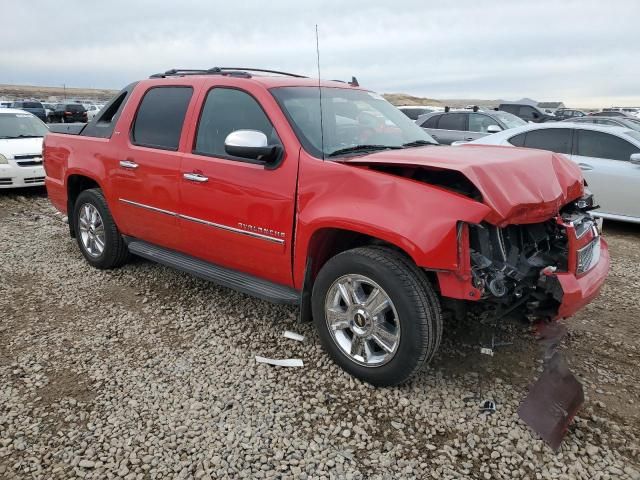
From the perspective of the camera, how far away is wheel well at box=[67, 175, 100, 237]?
539cm

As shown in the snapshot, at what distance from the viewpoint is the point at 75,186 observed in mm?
5520

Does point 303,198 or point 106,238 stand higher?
point 303,198

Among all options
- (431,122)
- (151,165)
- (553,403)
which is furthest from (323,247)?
(431,122)

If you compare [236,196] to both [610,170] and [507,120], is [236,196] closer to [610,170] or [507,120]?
[610,170]

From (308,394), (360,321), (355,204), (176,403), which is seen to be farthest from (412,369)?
(176,403)

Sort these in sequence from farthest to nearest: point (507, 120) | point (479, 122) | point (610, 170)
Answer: point (507, 120) → point (479, 122) → point (610, 170)

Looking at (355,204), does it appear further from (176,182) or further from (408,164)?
(176,182)

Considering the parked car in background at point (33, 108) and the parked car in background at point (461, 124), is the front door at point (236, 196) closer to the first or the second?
the parked car in background at point (461, 124)

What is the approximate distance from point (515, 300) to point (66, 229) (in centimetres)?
615

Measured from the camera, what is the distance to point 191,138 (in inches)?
158

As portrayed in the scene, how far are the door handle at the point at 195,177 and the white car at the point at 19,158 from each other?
257 inches

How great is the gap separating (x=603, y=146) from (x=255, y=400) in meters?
6.55

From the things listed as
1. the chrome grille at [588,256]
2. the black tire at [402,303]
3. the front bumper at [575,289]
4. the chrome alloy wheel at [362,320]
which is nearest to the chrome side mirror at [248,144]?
the black tire at [402,303]

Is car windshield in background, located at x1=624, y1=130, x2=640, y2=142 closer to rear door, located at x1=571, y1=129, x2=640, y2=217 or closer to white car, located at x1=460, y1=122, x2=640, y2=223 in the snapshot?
white car, located at x1=460, y1=122, x2=640, y2=223
